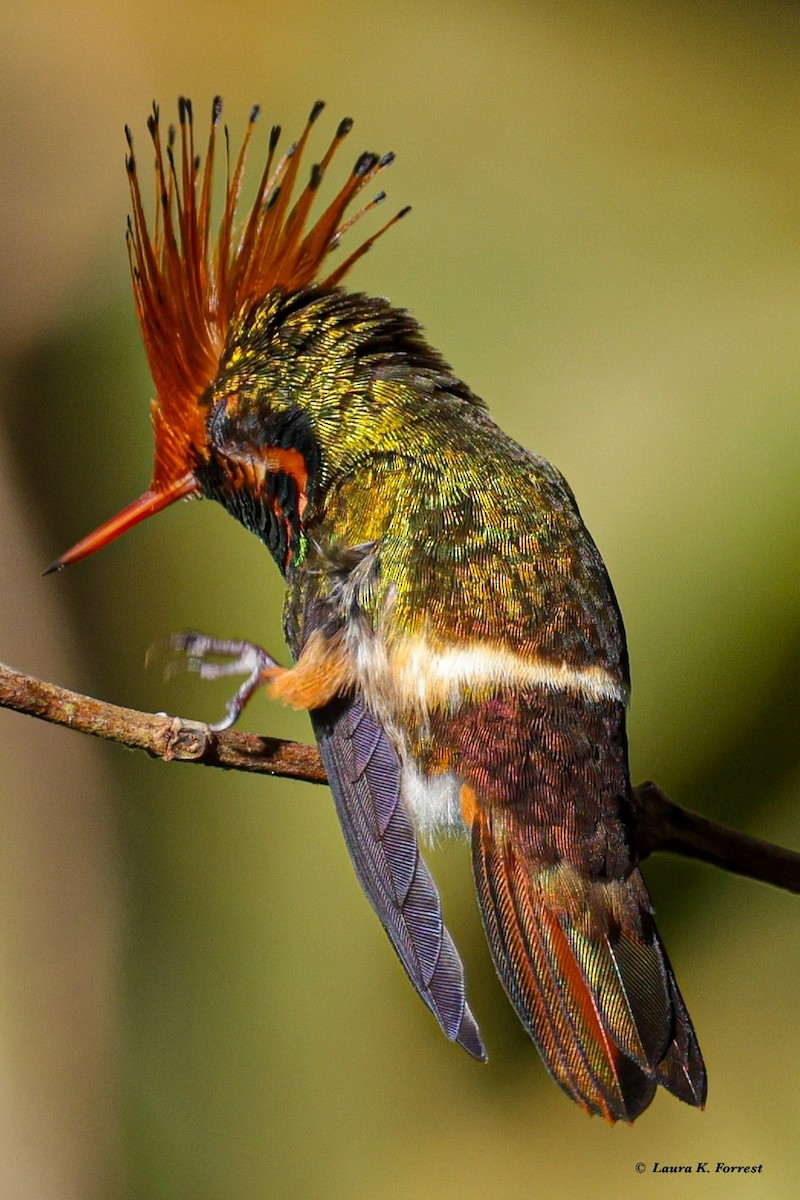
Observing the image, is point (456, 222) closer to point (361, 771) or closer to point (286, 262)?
point (286, 262)

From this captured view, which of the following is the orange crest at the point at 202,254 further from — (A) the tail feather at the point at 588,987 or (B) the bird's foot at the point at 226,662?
(A) the tail feather at the point at 588,987

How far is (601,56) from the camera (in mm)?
1472

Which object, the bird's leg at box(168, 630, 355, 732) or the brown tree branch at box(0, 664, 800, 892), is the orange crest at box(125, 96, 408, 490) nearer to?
the bird's leg at box(168, 630, 355, 732)

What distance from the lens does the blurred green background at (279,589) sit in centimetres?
126

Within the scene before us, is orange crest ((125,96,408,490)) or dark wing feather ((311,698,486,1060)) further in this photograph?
orange crest ((125,96,408,490))

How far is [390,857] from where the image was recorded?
83 centimetres

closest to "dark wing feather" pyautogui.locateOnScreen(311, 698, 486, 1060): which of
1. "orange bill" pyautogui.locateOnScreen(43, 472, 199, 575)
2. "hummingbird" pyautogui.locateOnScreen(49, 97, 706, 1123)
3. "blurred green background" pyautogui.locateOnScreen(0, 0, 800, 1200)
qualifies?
"hummingbird" pyautogui.locateOnScreen(49, 97, 706, 1123)

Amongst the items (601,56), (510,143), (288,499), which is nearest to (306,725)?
(288,499)

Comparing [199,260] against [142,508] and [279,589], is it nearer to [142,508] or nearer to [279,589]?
[142,508]

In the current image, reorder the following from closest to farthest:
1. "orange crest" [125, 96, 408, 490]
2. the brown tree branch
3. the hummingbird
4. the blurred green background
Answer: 1. the brown tree branch
2. the hummingbird
3. "orange crest" [125, 96, 408, 490]
4. the blurred green background

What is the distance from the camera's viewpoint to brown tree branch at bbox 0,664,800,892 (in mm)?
669

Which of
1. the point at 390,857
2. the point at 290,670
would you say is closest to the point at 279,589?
the point at 290,670

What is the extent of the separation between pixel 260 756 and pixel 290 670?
12cm

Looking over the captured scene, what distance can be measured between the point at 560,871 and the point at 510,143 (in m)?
0.98
